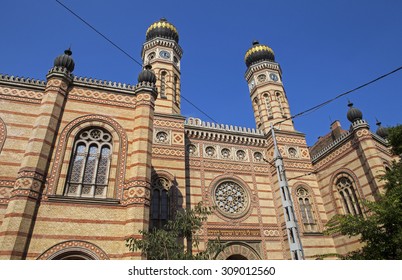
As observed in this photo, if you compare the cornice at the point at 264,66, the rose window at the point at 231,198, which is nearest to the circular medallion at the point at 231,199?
the rose window at the point at 231,198

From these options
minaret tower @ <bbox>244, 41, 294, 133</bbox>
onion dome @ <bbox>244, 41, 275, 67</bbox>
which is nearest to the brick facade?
minaret tower @ <bbox>244, 41, 294, 133</bbox>

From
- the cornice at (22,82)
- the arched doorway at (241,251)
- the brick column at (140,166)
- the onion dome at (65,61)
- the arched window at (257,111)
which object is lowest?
the arched doorway at (241,251)

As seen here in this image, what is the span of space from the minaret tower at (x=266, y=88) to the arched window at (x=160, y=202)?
9765 millimetres

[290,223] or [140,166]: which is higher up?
[140,166]

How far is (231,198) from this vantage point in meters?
17.7

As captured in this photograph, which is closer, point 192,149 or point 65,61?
point 65,61

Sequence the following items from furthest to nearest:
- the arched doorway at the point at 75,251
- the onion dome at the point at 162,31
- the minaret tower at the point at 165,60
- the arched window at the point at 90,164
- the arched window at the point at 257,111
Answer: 1. the arched window at the point at 257,111
2. the onion dome at the point at 162,31
3. the minaret tower at the point at 165,60
4. the arched window at the point at 90,164
5. the arched doorway at the point at 75,251

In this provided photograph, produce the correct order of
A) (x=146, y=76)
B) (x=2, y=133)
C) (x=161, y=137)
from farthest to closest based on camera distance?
1. (x=161, y=137)
2. (x=146, y=76)
3. (x=2, y=133)

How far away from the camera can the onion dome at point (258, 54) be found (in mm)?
24766

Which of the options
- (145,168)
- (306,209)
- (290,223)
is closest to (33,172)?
(145,168)

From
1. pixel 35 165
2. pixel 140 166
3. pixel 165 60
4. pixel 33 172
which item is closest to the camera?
pixel 33 172

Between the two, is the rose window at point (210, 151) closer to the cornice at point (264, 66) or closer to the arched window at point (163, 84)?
the arched window at point (163, 84)

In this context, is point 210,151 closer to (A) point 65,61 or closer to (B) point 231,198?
(B) point 231,198

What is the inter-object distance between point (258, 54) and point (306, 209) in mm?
14011
